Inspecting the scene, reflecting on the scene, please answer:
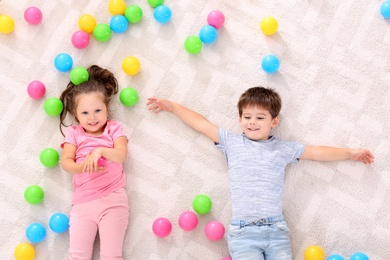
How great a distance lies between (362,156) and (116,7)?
1208 mm

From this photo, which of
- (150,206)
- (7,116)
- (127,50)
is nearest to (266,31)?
(127,50)

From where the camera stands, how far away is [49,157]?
2.06 m

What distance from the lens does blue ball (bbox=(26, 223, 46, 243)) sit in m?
2.02

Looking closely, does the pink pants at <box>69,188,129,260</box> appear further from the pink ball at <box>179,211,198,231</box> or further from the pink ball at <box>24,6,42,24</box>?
the pink ball at <box>24,6,42,24</box>

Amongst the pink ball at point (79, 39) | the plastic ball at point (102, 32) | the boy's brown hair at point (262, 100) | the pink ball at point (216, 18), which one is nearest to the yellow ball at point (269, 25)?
the pink ball at point (216, 18)

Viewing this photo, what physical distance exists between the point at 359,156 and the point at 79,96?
117 centimetres

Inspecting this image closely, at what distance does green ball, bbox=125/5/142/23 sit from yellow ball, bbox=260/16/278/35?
53 cm

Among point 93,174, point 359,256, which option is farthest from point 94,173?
point 359,256

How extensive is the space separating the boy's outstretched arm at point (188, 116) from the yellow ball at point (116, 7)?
0.40 m

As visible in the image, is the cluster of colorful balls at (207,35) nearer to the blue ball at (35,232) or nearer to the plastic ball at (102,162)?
the plastic ball at (102,162)

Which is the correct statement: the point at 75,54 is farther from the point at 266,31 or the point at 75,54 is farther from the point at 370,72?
the point at 370,72

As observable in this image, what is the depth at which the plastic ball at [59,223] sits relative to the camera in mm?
2016

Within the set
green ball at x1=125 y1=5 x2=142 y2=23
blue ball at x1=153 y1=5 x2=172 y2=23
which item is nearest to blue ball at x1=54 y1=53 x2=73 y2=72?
green ball at x1=125 y1=5 x2=142 y2=23

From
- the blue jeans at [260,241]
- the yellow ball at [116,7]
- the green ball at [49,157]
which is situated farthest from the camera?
the yellow ball at [116,7]
